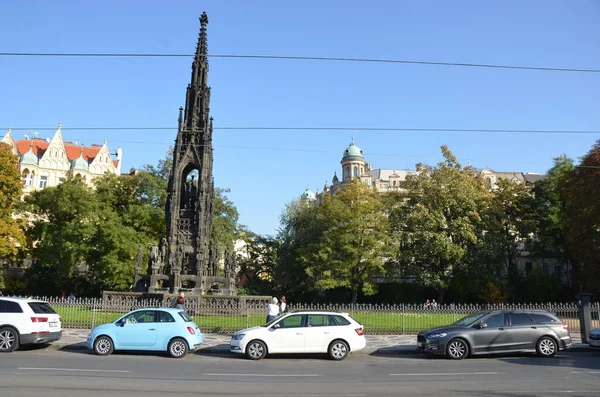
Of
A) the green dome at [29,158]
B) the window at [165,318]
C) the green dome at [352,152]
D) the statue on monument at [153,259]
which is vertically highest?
the green dome at [352,152]

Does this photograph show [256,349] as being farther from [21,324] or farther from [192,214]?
[192,214]

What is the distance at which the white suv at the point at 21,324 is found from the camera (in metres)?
13.2

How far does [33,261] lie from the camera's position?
45.8 metres

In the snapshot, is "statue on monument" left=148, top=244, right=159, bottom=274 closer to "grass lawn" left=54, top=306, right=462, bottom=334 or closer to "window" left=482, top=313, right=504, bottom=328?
"grass lawn" left=54, top=306, right=462, bottom=334

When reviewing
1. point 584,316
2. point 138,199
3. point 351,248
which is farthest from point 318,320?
point 138,199

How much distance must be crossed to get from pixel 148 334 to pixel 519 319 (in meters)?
10.9

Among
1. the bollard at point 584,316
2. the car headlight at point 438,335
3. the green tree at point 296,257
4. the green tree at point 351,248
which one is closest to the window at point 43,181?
the green tree at point 296,257

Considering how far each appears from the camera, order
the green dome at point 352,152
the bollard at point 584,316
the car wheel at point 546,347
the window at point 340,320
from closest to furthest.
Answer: the window at point 340,320 < the car wheel at point 546,347 < the bollard at point 584,316 < the green dome at point 352,152

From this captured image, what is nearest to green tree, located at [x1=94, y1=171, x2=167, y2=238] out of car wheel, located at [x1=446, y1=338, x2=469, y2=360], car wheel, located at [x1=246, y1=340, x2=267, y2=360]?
car wheel, located at [x1=246, y1=340, x2=267, y2=360]

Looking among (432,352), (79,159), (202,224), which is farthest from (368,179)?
(432,352)

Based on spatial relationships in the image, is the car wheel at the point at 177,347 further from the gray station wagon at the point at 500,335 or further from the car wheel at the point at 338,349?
the gray station wagon at the point at 500,335

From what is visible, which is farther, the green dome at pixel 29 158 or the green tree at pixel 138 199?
the green dome at pixel 29 158

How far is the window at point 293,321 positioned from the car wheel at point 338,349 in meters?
1.03

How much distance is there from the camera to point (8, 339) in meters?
13.2
